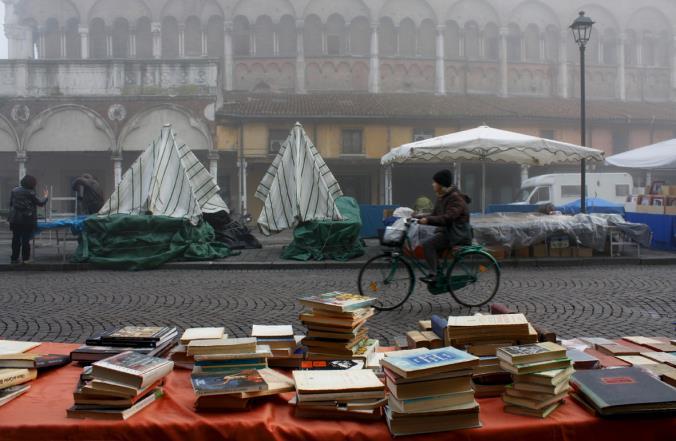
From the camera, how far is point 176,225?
1321 cm

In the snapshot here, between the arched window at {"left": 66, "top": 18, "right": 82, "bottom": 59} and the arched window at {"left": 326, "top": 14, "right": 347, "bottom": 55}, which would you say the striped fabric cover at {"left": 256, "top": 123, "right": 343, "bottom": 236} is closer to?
the arched window at {"left": 326, "top": 14, "right": 347, "bottom": 55}

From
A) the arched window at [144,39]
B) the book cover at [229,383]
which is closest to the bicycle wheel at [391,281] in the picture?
the book cover at [229,383]

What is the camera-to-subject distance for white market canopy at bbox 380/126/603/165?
13695mm

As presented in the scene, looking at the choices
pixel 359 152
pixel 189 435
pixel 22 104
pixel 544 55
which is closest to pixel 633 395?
pixel 189 435

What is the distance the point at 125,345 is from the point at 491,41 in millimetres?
39966

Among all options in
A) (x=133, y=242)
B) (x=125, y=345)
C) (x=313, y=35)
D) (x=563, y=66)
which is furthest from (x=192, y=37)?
(x=125, y=345)

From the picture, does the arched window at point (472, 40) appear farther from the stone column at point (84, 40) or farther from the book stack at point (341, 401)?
the book stack at point (341, 401)

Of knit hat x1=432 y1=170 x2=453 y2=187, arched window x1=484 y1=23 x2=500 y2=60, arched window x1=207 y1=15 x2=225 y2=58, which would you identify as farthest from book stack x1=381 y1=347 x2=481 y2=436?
arched window x1=484 y1=23 x2=500 y2=60

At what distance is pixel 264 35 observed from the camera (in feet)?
127

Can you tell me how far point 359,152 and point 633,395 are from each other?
27.6 metres

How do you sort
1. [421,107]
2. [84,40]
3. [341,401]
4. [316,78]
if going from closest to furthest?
1. [341,401]
2. [421,107]
3. [84,40]
4. [316,78]

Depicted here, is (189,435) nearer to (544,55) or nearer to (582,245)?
(582,245)

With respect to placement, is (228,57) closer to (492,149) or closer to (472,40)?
(472,40)

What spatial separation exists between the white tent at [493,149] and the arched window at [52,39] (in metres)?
30.8
